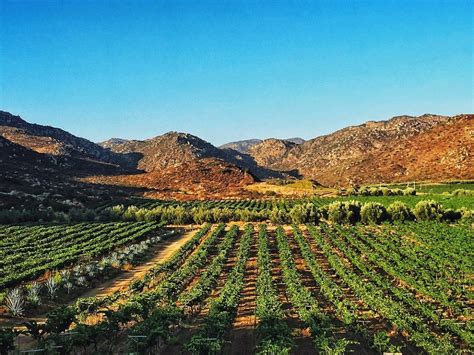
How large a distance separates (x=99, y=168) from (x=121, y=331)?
165m

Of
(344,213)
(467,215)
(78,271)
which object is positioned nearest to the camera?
(78,271)

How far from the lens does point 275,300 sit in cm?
2383

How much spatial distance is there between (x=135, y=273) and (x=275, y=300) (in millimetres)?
16373

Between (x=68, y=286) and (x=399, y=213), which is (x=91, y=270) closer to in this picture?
(x=68, y=286)

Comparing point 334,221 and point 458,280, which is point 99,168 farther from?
point 458,280

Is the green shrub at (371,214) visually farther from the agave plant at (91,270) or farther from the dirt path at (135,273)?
the agave plant at (91,270)

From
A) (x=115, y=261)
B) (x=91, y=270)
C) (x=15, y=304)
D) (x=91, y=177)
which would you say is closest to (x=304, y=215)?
(x=115, y=261)

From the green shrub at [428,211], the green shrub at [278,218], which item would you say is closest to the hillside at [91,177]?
the green shrub at [278,218]

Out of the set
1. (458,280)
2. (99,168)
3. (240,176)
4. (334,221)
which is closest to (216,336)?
(458,280)

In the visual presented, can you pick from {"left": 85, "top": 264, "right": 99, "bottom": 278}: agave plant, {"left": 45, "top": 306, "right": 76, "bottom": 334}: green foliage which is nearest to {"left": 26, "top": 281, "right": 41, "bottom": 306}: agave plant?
{"left": 85, "top": 264, "right": 99, "bottom": 278}: agave plant

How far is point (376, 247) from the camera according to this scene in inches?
1623

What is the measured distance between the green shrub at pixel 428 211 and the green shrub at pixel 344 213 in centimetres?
833

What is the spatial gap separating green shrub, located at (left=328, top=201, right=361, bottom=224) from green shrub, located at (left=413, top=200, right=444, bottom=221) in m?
8.33

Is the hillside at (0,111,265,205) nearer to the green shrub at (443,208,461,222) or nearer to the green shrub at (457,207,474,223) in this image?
the green shrub at (443,208,461,222)
